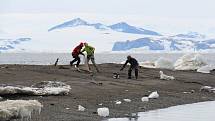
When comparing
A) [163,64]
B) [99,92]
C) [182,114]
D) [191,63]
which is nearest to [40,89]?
[99,92]

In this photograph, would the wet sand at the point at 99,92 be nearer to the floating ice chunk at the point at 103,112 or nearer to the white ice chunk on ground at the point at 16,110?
the floating ice chunk at the point at 103,112

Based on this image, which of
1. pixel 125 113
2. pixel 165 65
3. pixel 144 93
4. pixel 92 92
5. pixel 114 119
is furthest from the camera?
pixel 165 65

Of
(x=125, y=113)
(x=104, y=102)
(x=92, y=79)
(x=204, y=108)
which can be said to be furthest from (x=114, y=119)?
(x=92, y=79)

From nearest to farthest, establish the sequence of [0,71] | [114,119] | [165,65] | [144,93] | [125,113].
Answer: [114,119] < [125,113] < [144,93] < [0,71] < [165,65]

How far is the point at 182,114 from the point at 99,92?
4506mm

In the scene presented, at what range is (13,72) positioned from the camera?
952 inches

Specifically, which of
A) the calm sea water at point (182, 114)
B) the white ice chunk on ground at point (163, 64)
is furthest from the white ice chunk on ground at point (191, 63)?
the calm sea water at point (182, 114)

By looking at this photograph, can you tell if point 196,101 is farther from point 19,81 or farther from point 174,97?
point 19,81

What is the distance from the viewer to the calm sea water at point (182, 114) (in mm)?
15812

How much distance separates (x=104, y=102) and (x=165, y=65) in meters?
23.5

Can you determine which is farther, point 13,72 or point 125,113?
point 13,72

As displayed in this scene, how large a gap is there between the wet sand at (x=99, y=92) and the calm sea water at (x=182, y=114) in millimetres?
565

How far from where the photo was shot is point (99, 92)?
2062cm

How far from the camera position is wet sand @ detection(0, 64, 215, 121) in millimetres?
15748
